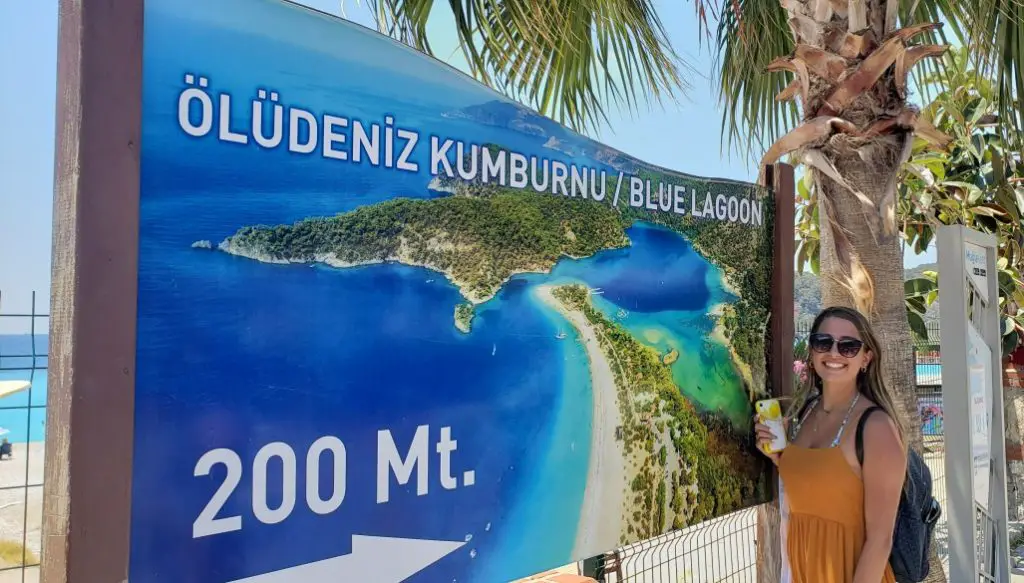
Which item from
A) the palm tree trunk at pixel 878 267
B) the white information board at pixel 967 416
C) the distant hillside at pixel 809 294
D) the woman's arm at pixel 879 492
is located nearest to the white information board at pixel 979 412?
the white information board at pixel 967 416

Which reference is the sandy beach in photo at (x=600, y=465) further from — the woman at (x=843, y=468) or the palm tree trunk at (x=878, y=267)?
the palm tree trunk at (x=878, y=267)

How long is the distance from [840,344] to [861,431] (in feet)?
1.15

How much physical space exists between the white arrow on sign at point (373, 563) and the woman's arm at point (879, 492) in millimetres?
1482

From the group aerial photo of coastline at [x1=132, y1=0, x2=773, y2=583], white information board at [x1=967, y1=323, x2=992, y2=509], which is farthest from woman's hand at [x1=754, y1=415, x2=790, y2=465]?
white information board at [x1=967, y1=323, x2=992, y2=509]

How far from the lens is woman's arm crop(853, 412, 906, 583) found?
100 inches

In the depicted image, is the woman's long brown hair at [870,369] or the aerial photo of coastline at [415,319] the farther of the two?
the woman's long brown hair at [870,369]

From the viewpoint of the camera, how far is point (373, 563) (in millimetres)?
1961

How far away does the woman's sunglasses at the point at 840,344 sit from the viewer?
279 centimetres

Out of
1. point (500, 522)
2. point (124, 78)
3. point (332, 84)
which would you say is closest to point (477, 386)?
point (500, 522)

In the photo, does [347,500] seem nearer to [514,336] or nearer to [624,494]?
[514,336]

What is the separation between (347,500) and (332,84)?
1.09 metres

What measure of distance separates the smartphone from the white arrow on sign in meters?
1.49

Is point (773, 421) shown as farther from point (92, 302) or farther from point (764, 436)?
point (92, 302)

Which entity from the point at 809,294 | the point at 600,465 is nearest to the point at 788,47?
the point at 600,465
